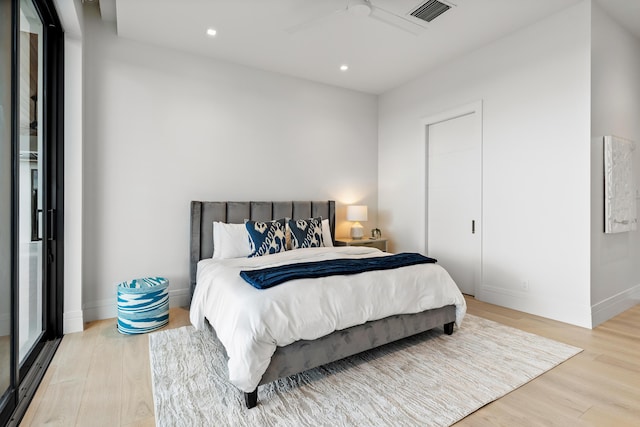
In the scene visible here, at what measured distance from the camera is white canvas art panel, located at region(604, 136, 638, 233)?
3.19m

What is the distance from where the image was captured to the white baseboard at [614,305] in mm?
3133

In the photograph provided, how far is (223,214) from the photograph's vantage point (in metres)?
3.89

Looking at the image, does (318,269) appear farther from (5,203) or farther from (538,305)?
(538,305)

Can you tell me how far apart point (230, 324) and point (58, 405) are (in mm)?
1072

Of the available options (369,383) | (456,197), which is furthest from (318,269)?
(456,197)

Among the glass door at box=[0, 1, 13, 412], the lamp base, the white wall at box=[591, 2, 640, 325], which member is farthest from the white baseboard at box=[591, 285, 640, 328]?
the glass door at box=[0, 1, 13, 412]

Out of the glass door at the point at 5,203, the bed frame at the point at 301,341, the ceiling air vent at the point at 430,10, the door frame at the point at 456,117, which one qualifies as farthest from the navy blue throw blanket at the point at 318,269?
the ceiling air vent at the point at 430,10

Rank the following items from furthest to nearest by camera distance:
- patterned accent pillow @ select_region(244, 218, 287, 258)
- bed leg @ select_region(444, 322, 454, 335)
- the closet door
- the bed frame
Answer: the closet door
patterned accent pillow @ select_region(244, 218, 287, 258)
bed leg @ select_region(444, 322, 454, 335)
the bed frame

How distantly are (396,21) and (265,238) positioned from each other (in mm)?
2512

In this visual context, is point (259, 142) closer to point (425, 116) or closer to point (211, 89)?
point (211, 89)

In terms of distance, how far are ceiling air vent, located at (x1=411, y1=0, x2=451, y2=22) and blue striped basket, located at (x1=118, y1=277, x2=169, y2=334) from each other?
11.5 ft

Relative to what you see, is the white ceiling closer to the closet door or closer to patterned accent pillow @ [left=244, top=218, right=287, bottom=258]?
the closet door

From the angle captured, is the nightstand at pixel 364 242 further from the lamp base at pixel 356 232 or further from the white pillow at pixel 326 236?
the white pillow at pixel 326 236

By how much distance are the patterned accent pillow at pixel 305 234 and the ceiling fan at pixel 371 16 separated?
2.00 metres
